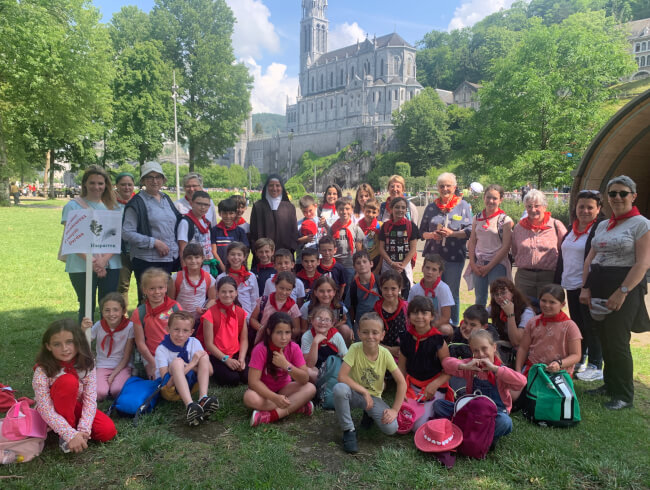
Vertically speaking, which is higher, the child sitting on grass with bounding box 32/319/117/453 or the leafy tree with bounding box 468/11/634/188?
the leafy tree with bounding box 468/11/634/188

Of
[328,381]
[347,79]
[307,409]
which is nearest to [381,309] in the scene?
[328,381]

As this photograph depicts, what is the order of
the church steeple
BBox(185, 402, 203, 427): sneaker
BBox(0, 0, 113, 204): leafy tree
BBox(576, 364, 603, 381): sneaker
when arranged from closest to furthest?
BBox(185, 402, 203, 427): sneaker
BBox(576, 364, 603, 381): sneaker
BBox(0, 0, 113, 204): leafy tree
the church steeple

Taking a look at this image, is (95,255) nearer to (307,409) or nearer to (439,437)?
(307,409)

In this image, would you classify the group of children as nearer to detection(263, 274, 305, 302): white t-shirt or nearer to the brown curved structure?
detection(263, 274, 305, 302): white t-shirt

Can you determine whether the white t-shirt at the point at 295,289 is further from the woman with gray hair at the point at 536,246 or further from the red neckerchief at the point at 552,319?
the woman with gray hair at the point at 536,246

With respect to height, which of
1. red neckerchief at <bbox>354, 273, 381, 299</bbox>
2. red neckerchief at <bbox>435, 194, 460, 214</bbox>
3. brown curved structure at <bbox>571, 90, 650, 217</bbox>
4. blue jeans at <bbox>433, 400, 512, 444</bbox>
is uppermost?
brown curved structure at <bbox>571, 90, 650, 217</bbox>

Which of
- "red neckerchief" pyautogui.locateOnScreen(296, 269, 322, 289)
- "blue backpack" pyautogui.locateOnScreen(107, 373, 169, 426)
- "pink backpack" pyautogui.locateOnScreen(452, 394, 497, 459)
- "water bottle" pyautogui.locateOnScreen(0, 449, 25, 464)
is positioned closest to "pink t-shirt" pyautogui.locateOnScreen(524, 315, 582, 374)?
"pink backpack" pyautogui.locateOnScreen(452, 394, 497, 459)

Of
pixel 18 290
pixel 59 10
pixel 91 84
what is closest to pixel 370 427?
pixel 18 290

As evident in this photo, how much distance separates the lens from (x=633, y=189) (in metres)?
4.14

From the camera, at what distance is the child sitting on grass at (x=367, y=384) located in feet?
12.0

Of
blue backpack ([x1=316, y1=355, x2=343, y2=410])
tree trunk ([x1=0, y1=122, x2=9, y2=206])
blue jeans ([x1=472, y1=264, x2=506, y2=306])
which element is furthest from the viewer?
tree trunk ([x1=0, y1=122, x2=9, y2=206])

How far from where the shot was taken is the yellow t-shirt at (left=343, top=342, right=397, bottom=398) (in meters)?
3.95

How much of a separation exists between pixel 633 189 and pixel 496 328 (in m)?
1.84

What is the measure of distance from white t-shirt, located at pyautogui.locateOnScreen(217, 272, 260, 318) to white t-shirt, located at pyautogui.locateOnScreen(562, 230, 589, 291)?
3.49 metres
